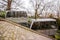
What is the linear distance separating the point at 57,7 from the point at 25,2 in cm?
193

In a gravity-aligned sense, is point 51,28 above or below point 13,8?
below

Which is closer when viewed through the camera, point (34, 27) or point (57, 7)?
point (34, 27)

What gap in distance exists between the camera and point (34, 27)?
19.9ft

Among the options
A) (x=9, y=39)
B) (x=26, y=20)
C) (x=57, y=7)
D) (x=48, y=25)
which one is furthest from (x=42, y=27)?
(x=9, y=39)

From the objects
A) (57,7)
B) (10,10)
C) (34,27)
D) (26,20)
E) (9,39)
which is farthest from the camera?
(10,10)

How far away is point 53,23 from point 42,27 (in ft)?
1.68

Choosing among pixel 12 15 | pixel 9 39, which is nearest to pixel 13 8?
pixel 12 15

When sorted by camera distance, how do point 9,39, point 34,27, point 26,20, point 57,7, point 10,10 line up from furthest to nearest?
point 10,10 < point 57,7 < point 26,20 < point 34,27 < point 9,39

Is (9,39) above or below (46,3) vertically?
below

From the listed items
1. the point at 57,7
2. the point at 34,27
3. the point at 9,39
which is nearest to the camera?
the point at 9,39

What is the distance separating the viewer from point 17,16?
7629mm

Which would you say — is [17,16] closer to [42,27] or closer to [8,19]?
[8,19]

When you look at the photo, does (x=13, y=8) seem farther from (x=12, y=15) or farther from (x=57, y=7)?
(x=57, y=7)

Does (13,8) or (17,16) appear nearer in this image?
(17,16)
